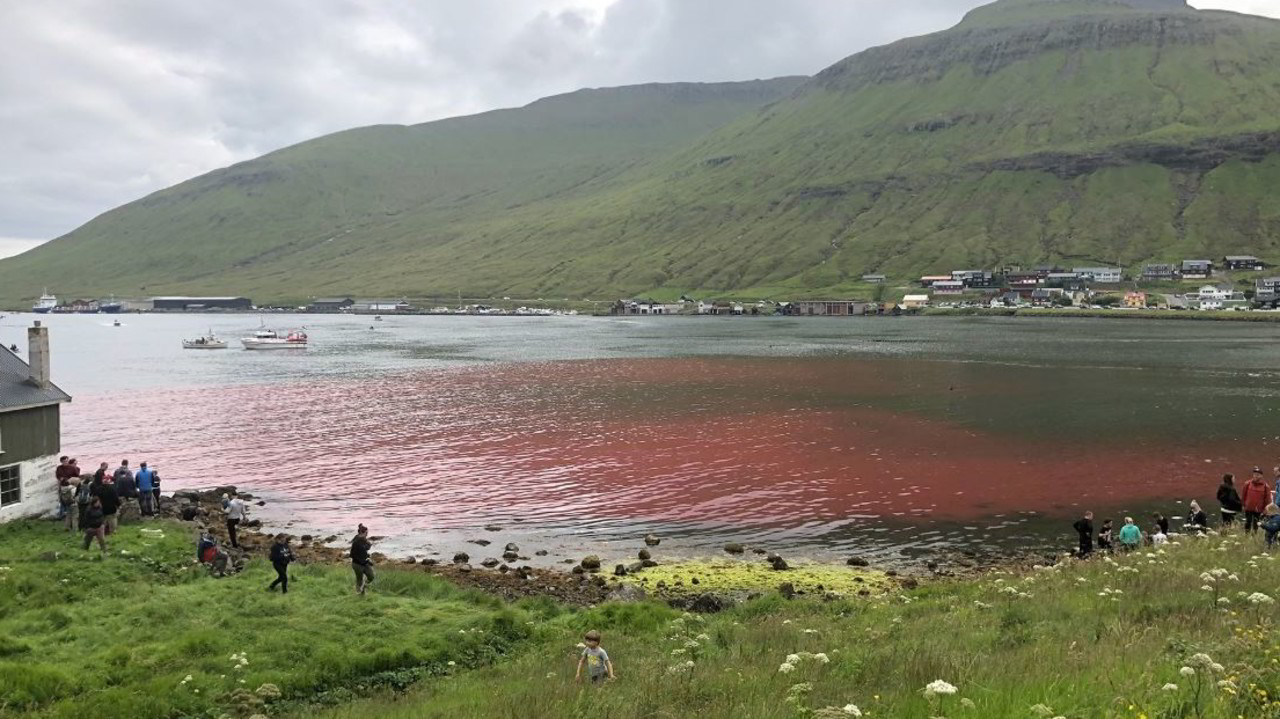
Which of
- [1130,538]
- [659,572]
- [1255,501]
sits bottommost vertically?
[659,572]

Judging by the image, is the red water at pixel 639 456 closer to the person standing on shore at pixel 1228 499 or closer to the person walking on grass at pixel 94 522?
the person standing on shore at pixel 1228 499

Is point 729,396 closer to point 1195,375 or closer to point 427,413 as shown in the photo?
point 427,413

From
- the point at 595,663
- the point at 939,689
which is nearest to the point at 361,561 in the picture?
the point at 595,663

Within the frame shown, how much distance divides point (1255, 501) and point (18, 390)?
44.9 metres

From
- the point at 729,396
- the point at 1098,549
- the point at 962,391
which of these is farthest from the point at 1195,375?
the point at 1098,549

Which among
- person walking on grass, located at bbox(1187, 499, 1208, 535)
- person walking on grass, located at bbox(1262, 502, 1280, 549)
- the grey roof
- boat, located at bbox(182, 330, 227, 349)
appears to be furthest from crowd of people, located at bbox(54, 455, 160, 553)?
boat, located at bbox(182, 330, 227, 349)

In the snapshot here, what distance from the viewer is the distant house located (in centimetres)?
2978

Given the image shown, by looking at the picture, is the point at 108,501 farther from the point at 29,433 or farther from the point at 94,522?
the point at 29,433

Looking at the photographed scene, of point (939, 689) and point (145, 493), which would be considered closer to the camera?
point (939, 689)

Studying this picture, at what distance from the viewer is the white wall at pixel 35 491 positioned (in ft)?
98.8

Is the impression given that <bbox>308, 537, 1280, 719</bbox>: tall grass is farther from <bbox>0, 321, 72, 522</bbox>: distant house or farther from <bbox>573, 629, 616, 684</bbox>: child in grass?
<bbox>0, 321, 72, 522</bbox>: distant house

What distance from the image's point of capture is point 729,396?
8112 cm

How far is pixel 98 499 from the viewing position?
27.3 m

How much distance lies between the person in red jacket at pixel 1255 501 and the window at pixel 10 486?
4375cm
